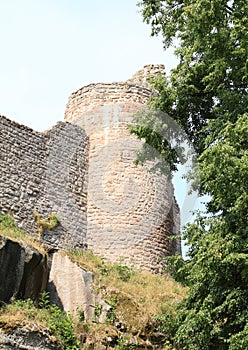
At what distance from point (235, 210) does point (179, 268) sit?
186 centimetres

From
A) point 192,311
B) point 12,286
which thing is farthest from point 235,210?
point 12,286

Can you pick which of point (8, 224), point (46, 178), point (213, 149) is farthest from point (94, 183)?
point (213, 149)

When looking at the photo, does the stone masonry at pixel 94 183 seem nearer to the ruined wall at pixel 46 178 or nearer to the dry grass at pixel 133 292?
the ruined wall at pixel 46 178

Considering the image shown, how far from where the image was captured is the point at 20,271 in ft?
34.8

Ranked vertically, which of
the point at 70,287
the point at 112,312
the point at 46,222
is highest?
the point at 46,222

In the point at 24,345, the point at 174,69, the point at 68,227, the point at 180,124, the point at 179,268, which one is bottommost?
the point at 24,345

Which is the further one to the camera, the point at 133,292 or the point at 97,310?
the point at 133,292

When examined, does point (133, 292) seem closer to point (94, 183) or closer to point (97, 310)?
point (97, 310)

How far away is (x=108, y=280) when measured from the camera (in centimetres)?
1295

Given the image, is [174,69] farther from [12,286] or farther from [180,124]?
[12,286]

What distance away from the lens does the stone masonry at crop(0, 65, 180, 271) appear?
15.4m

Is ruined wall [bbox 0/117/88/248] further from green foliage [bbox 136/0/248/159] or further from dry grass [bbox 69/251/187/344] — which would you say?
green foliage [bbox 136/0/248/159]

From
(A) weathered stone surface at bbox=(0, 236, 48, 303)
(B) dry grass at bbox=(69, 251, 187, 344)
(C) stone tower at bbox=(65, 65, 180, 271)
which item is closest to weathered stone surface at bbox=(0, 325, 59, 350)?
(A) weathered stone surface at bbox=(0, 236, 48, 303)

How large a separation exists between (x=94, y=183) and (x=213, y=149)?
7790 millimetres
